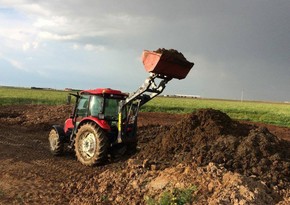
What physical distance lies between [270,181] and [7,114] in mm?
22440

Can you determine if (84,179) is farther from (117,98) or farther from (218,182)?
(218,182)

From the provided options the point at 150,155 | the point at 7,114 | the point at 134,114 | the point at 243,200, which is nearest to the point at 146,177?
the point at 150,155

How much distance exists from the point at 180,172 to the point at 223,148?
131cm

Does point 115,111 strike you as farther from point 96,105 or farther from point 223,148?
point 223,148

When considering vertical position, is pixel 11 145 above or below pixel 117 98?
below

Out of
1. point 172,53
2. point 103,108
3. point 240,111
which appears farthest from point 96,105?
point 240,111

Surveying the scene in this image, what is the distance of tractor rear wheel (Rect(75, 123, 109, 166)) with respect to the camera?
10953mm

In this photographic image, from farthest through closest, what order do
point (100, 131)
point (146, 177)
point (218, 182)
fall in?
point (100, 131), point (146, 177), point (218, 182)

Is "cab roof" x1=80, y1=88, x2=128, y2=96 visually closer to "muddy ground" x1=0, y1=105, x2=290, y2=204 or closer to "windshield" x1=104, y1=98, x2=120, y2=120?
"windshield" x1=104, y1=98, x2=120, y2=120

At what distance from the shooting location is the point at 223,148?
8859 millimetres

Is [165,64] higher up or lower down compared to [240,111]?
higher up

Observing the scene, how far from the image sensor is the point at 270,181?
7.59 m

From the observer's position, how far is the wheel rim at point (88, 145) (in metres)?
11.3

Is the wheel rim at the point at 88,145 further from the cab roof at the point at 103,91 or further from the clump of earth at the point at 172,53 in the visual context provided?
the clump of earth at the point at 172,53
